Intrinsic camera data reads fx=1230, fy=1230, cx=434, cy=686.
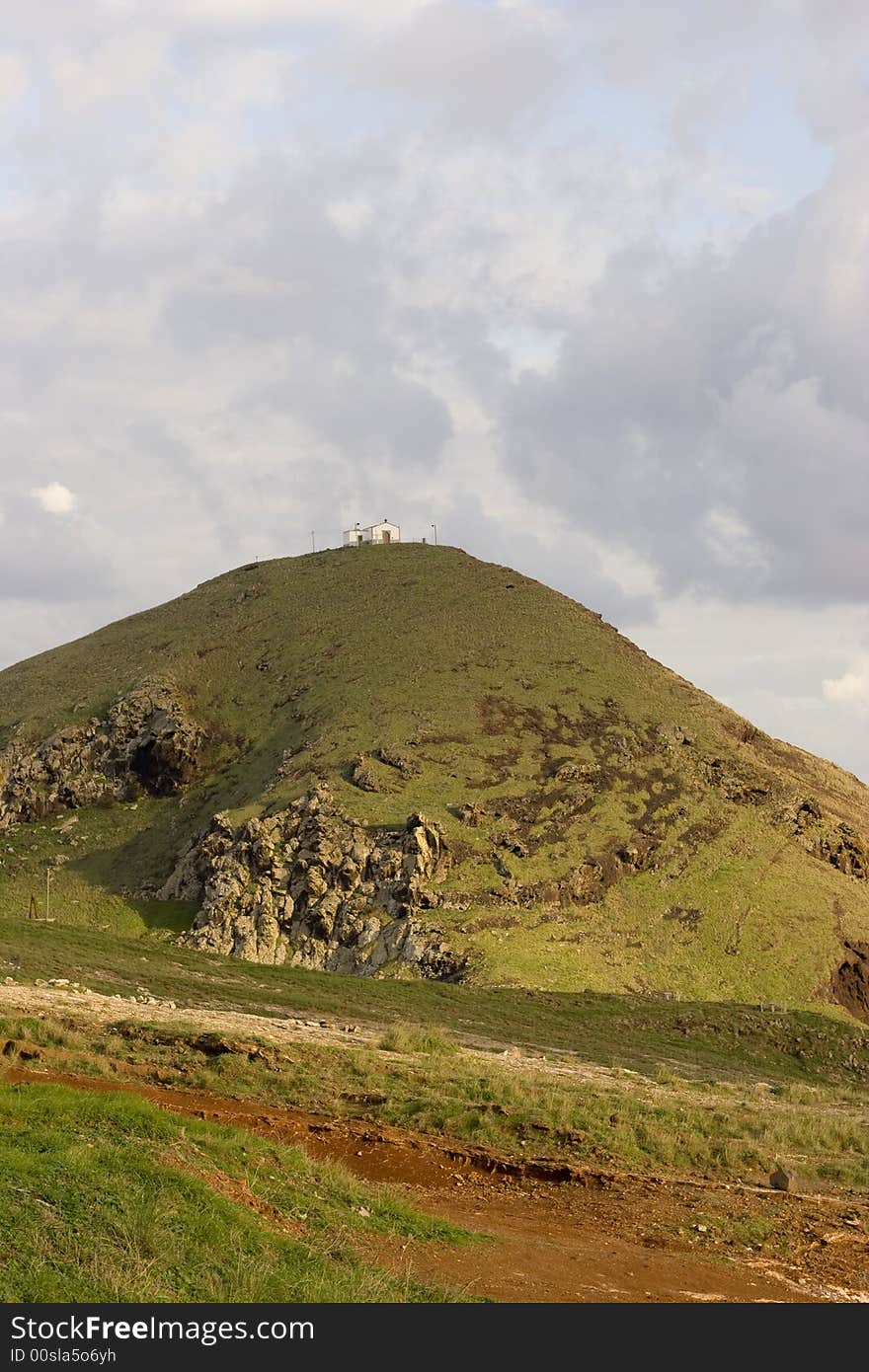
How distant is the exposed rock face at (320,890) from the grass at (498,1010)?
11.3m

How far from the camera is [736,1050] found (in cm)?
4681

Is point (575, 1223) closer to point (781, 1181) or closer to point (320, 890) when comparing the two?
point (781, 1181)

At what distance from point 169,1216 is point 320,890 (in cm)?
5613

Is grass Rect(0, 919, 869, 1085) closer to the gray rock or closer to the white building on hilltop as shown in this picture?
the gray rock

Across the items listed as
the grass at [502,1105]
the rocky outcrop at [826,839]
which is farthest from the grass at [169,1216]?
the rocky outcrop at [826,839]

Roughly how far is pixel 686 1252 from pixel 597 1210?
2.26 m

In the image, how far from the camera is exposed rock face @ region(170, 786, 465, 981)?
212 feet

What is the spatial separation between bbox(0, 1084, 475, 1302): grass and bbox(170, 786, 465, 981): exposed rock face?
46.9 meters

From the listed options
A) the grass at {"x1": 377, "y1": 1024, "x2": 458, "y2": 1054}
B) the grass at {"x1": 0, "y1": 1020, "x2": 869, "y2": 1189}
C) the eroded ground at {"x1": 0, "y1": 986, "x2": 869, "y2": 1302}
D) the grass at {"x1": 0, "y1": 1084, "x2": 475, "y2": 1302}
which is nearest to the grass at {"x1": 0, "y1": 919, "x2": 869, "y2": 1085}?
the grass at {"x1": 377, "y1": 1024, "x2": 458, "y2": 1054}

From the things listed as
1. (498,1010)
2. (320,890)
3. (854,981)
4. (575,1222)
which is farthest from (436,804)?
(575,1222)

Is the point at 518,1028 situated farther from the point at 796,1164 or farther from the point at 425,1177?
the point at 425,1177

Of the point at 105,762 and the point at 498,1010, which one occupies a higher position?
the point at 105,762

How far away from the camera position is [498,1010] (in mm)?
47906
